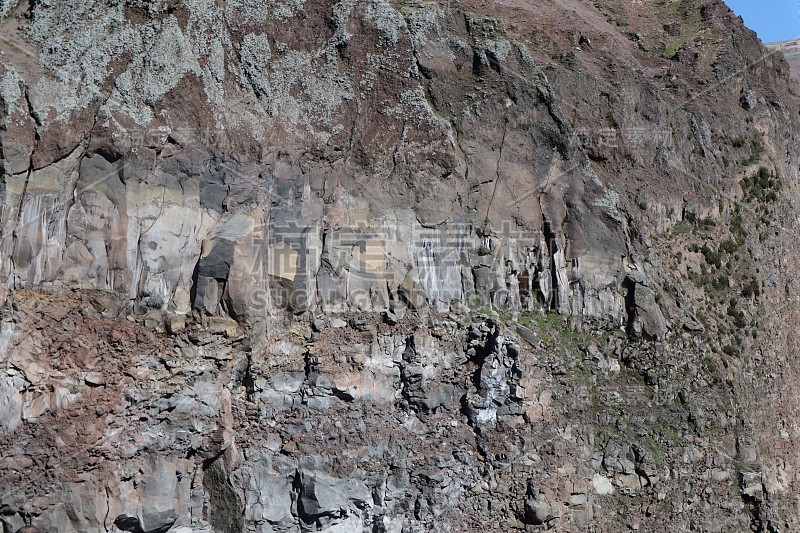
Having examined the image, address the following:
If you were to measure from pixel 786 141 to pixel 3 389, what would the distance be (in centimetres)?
2652

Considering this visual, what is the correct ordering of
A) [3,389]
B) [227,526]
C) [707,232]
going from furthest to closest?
[707,232] → [227,526] → [3,389]

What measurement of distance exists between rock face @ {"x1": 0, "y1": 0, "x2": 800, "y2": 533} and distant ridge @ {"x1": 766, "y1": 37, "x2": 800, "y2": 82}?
1581 cm

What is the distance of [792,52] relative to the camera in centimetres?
4200

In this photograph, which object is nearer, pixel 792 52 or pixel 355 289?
pixel 355 289

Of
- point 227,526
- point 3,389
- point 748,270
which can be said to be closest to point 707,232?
point 748,270

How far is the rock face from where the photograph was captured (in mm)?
19516

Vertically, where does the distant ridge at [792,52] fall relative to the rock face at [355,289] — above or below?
above

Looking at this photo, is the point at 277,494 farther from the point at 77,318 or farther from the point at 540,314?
the point at 540,314

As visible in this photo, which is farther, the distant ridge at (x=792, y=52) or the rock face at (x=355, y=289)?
the distant ridge at (x=792, y=52)

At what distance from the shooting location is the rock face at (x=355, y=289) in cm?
1952

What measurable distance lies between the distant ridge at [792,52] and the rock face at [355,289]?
15811 millimetres

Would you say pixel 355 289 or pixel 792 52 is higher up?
pixel 792 52

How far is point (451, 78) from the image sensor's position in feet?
77.5

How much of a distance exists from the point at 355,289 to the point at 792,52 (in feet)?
101
